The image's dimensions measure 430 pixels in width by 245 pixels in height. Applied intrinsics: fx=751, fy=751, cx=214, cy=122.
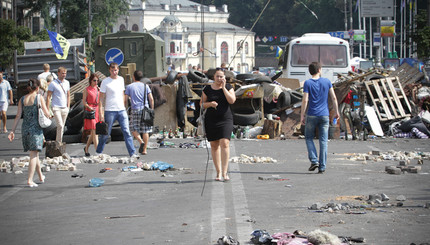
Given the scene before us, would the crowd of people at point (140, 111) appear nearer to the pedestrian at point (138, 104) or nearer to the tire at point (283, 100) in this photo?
the pedestrian at point (138, 104)

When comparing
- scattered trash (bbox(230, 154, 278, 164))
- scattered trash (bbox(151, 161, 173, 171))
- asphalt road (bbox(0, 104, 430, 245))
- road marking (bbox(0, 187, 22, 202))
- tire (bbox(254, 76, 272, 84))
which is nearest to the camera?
asphalt road (bbox(0, 104, 430, 245))

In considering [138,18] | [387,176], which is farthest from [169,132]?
[138,18]

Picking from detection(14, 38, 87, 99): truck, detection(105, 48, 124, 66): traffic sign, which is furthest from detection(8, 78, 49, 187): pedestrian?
detection(14, 38, 87, 99): truck

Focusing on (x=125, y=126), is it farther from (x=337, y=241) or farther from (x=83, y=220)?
(x=337, y=241)

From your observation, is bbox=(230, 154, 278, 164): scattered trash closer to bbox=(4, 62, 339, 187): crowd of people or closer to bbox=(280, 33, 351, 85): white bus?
bbox=(4, 62, 339, 187): crowd of people

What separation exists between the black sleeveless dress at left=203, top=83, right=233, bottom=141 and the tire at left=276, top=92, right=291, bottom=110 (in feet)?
35.2

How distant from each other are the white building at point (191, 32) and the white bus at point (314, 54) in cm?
12331

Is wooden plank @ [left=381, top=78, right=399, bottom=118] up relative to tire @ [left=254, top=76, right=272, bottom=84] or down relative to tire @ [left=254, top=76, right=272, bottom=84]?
down

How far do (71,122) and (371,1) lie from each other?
3318 cm

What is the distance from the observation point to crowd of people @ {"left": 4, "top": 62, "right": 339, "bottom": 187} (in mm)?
10852

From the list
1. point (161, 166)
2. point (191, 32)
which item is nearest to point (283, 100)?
point (161, 166)

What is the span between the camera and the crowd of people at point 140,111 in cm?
1085

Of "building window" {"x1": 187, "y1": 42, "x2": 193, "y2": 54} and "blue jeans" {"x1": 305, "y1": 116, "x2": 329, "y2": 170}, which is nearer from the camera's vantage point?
"blue jeans" {"x1": 305, "y1": 116, "x2": 329, "y2": 170}

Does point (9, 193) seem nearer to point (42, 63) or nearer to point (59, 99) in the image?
point (59, 99)
